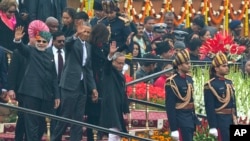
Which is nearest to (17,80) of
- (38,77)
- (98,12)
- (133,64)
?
(38,77)

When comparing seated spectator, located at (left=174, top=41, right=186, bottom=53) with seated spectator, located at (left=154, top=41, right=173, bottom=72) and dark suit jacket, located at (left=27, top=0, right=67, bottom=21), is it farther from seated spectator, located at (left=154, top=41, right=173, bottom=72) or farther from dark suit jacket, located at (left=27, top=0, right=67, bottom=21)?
dark suit jacket, located at (left=27, top=0, right=67, bottom=21)

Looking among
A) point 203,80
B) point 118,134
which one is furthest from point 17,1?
point 118,134

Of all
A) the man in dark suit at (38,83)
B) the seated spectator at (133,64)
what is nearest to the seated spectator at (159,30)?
the seated spectator at (133,64)

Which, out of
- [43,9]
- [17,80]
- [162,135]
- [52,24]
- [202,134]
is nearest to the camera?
[17,80]

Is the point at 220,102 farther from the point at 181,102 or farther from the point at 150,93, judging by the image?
the point at 150,93

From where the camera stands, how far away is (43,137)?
19125 millimetres

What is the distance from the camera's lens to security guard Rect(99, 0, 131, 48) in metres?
21.0

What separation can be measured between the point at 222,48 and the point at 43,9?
321 centimetres

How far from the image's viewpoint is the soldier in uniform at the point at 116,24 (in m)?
21.0

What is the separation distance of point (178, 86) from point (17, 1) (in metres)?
4.75

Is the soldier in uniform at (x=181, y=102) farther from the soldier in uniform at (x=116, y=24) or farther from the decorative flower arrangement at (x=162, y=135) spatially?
the soldier in uniform at (x=116, y=24)

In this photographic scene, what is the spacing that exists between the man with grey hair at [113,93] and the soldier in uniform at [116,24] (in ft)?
7.16

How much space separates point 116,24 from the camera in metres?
21.1

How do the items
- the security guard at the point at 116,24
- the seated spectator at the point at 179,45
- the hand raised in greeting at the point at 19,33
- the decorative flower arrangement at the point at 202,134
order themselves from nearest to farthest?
the hand raised in greeting at the point at 19,33
the decorative flower arrangement at the point at 202,134
the security guard at the point at 116,24
the seated spectator at the point at 179,45
